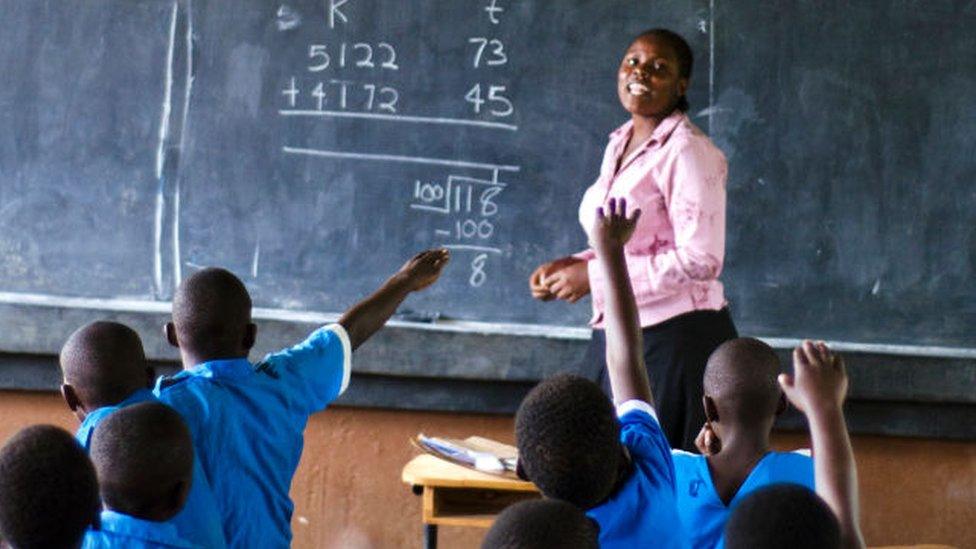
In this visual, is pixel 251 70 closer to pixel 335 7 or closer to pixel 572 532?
pixel 335 7

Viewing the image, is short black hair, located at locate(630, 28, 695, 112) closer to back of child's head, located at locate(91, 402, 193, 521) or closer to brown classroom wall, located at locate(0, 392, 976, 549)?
brown classroom wall, located at locate(0, 392, 976, 549)

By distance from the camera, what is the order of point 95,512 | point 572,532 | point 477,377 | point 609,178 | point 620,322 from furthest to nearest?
point 477,377 < point 609,178 < point 620,322 < point 95,512 < point 572,532

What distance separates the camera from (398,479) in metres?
4.55

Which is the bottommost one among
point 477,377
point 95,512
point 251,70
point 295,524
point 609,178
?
point 295,524

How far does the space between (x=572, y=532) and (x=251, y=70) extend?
2.99m

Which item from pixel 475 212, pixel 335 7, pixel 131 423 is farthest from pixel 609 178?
pixel 131 423

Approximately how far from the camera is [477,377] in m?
4.38

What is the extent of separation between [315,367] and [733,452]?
0.81 metres

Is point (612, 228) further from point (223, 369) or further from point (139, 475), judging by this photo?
point (139, 475)

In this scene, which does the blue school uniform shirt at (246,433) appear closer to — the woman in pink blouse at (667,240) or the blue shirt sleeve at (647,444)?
the blue shirt sleeve at (647,444)

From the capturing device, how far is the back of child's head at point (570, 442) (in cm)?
205

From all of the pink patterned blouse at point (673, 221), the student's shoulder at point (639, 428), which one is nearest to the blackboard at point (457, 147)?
the pink patterned blouse at point (673, 221)

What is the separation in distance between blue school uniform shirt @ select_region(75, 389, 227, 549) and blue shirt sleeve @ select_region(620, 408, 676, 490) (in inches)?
27.1

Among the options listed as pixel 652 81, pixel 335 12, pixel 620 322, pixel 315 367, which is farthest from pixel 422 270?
pixel 335 12
